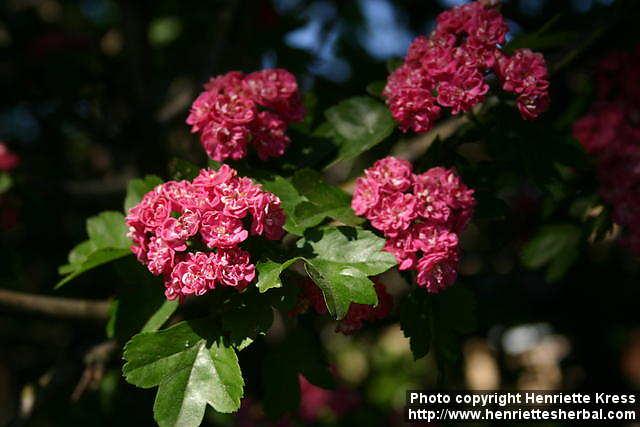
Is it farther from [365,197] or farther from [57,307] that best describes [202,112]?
[57,307]

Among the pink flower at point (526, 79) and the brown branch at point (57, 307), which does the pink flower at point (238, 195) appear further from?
the brown branch at point (57, 307)

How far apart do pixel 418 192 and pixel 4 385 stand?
511 centimetres

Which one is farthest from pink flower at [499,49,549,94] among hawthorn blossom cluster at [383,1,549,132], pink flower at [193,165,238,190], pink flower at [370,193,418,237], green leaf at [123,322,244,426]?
green leaf at [123,322,244,426]

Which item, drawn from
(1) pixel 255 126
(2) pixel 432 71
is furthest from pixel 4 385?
(2) pixel 432 71

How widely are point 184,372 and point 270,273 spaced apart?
0.35 metres

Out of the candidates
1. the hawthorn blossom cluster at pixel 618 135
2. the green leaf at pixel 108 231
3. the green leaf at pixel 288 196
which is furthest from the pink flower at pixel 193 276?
the hawthorn blossom cluster at pixel 618 135

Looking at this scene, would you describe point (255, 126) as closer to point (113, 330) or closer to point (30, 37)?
point (113, 330)

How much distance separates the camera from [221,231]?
144cm

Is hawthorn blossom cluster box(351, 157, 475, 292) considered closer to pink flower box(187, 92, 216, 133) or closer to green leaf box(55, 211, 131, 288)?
pink flower box(187, 92, 216, 133)

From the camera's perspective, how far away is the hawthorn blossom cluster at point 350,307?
1.58 m

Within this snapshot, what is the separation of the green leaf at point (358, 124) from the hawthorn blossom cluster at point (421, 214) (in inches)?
6.7

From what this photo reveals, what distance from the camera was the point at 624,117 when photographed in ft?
6.88

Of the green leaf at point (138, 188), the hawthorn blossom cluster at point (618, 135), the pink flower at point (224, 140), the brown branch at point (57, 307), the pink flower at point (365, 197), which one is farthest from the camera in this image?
the brown branch at point (57, 307)

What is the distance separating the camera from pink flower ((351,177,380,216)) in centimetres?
154
